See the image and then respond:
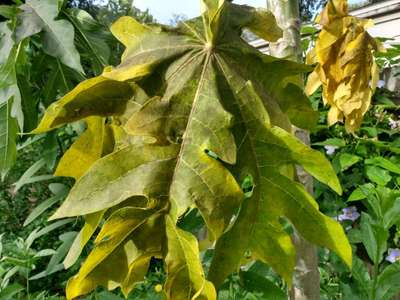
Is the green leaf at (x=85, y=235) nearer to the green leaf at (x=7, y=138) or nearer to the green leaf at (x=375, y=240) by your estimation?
the green leaf at (x=7, y=138)

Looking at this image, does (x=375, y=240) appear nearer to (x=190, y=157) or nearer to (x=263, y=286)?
(x=263, y=286)

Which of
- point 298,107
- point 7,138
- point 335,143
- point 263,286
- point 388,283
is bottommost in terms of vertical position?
point 335,143

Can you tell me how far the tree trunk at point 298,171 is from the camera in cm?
68

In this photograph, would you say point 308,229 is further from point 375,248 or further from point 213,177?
point 375,248

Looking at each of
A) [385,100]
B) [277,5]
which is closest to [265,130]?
[277,5]

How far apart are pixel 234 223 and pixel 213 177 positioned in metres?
0.09

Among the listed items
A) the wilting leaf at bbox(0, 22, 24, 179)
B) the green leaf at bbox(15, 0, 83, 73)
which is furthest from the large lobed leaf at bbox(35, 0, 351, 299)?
the green leaf at bbox(15, 0, 83, 73)

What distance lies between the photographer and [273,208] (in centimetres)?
56

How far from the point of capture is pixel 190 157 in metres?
0.50

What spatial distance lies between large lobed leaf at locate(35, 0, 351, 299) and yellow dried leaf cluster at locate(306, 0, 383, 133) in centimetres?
9

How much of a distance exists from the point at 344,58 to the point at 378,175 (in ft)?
5.96

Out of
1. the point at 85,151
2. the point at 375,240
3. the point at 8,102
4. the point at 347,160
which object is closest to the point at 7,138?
the point at 8,102

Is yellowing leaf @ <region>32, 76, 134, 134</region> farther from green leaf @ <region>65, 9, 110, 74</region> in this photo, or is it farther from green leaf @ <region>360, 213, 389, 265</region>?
green leaf @ <region>360, 213, 389, 265</region>

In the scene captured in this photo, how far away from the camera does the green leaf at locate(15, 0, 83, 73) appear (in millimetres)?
1044
